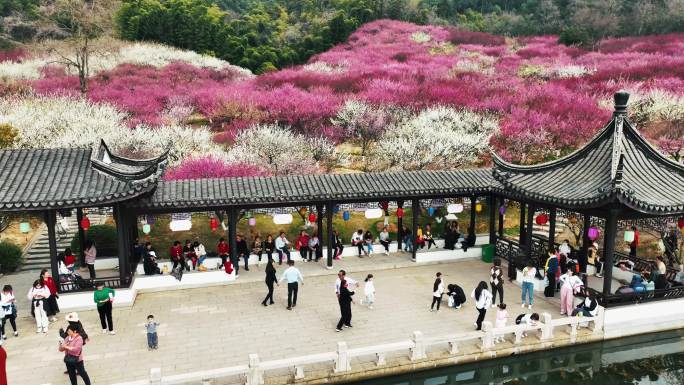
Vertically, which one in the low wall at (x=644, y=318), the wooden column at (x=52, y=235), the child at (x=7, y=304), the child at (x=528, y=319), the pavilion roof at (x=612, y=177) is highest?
the pavilion roof at (x=612, y=177)

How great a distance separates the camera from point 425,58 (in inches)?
1964

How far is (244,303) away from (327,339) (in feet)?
12.2

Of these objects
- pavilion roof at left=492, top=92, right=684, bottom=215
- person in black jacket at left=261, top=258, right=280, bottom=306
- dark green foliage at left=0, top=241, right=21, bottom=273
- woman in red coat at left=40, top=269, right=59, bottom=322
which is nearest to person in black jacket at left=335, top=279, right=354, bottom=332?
person in black jacket at left=261, top=258, right=280, bottom=306

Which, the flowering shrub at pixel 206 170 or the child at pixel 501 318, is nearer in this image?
the child at pixel 501 318

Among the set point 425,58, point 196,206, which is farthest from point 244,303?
point 425,58

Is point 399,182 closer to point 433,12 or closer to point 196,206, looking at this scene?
point 196,206

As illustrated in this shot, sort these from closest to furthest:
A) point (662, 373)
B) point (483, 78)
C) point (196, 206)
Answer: point (662, 373) → point (196, 206) → point (483, 78)

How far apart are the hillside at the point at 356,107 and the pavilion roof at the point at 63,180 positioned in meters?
8.22

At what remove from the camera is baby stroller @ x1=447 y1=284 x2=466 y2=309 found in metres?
14.3

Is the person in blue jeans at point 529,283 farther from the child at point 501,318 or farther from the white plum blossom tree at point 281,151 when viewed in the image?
the white plum blossom tree at point 281,151

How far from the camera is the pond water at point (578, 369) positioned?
11.9 meters

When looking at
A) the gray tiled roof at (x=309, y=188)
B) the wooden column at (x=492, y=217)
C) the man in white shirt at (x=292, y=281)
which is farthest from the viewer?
the wooden column at (x=492, y=217)

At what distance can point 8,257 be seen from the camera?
18266 mm

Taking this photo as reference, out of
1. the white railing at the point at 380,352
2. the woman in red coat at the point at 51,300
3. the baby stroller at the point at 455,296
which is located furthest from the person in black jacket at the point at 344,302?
the woman in red coat at the point at 51,300
